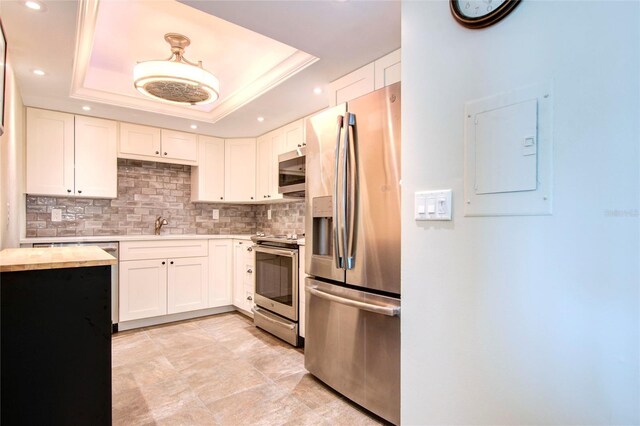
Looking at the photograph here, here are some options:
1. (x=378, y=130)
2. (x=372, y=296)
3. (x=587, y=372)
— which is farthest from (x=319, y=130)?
(x=587, y=372)

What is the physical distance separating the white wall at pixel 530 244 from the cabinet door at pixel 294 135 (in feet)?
7.08

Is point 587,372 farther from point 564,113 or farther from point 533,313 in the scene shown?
point 564,113

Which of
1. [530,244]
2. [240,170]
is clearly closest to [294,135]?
[240,170]

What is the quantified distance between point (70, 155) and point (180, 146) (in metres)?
1.11

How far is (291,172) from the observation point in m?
3.37

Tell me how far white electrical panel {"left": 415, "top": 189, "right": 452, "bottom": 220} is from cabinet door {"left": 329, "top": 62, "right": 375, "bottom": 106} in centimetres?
126

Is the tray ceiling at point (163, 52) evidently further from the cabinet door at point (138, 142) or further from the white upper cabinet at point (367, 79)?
the cabinet door at point (138, 142)

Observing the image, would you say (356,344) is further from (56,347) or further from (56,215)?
(56,215)

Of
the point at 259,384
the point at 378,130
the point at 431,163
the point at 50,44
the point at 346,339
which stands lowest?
the point at 259,384

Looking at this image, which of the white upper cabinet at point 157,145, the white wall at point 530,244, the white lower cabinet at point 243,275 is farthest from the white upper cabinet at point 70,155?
the white wall at point 530,244

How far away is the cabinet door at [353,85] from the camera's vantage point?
2.31 meters

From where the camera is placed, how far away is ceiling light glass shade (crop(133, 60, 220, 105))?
7.32 ft

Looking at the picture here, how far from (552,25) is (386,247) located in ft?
3.80

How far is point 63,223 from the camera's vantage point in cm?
363
